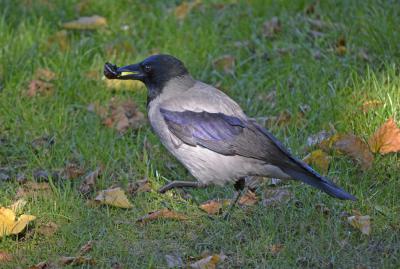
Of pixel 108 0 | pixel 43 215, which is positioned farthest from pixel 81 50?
pixel 43 215

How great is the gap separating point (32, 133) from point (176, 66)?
1309mm

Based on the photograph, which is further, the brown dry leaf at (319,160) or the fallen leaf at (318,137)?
the fallen leaf at (318,137)

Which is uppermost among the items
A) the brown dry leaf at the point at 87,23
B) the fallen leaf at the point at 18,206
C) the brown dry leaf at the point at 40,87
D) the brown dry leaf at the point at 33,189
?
the brown dry leaf at the point at 87,23

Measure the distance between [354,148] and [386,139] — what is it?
22 centimetres

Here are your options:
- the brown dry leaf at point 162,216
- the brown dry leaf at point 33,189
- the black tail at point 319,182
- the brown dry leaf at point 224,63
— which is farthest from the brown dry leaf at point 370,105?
the brown dry leaf at point 33,189

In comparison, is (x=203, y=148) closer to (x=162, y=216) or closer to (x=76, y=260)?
Result: (x=162, y=216)

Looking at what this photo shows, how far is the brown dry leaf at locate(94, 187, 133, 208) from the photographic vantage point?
525 cm

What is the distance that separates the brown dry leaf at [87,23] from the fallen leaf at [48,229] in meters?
3.11

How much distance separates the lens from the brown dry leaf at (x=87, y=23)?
7.69 m

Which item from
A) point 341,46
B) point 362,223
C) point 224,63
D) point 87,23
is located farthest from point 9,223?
point 341,46

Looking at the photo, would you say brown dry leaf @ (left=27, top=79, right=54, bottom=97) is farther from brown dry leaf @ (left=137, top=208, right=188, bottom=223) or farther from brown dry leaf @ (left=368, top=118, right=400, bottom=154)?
brown dry leaf @ (left=368, top=118, right=400, bottom=154)

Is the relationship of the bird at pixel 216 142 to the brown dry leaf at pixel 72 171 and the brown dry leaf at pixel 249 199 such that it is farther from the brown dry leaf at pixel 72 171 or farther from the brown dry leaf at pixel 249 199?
the brown dry leaf at pixel 72 171

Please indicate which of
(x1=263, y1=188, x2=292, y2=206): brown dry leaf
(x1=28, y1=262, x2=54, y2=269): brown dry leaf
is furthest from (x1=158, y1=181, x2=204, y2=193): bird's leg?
(x1=28, y1=262, x2=54, y2=269): brown dry leaf

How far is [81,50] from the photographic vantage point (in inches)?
287
